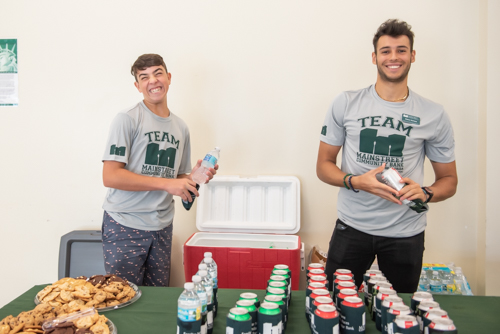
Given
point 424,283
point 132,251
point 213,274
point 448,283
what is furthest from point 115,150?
point 448,283

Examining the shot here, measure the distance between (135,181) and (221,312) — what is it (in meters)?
0.80

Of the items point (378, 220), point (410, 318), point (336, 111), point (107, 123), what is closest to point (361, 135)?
point (336, 111)

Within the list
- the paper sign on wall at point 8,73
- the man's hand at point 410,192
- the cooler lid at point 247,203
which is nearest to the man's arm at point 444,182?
the man's hand at point 410,192

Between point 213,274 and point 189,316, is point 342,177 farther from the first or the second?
point 189,316

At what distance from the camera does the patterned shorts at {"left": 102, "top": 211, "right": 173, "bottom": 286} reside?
1.82m

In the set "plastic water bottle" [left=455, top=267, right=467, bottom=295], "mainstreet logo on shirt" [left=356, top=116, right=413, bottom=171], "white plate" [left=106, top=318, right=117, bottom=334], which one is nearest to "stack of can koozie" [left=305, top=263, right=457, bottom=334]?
"white plate" [left=106, top=318, right=117, bottom=334]

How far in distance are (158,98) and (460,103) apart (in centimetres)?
201

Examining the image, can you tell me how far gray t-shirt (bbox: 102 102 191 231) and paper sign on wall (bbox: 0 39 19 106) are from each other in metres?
1.54

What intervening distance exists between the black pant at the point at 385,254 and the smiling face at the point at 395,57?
2.47ft

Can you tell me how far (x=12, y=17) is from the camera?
9.30 ft

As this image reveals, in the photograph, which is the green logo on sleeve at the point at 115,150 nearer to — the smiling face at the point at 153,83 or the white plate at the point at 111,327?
the smiling face at the point at 153,83

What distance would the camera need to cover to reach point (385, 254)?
182cm

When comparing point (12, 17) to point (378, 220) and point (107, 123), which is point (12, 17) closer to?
point (107, 123)

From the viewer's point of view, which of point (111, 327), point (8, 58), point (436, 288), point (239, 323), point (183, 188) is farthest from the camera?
point (8, 58)
